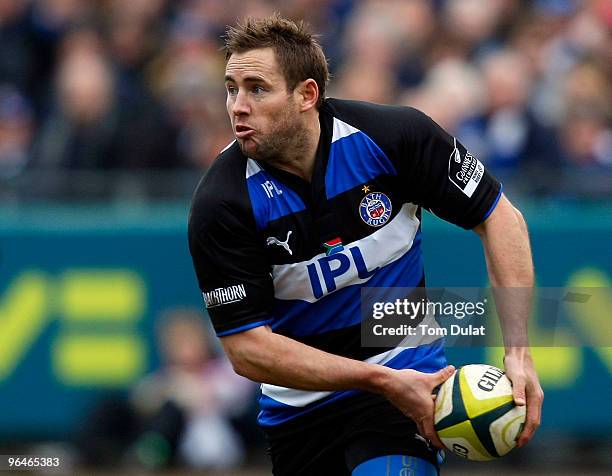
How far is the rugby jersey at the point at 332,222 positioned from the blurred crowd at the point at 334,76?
429 centimetres

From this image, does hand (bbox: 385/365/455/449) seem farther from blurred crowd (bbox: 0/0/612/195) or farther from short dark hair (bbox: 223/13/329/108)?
blurred crowd (bbox: 0/0/612/195)

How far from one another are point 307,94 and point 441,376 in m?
1.39

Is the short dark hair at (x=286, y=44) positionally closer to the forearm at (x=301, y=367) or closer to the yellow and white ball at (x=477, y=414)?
the forearm at (x=301, y=367)

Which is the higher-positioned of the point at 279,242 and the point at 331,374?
the point at 279,242

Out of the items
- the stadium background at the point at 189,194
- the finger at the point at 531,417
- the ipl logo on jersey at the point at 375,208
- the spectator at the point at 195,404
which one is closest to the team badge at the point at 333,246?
the ipl logo on jersey at the point at 375,208

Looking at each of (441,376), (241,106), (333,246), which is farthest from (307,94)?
(441,376)

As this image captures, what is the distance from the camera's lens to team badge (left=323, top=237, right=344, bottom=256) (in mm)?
5926

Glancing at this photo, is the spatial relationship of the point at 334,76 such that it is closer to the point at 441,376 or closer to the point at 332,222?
the point at 332,222

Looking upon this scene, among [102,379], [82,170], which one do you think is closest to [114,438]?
[102,379]

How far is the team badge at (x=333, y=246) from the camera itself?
19.4ft

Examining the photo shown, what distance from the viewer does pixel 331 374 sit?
223 inches

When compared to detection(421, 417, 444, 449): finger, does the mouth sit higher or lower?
higher

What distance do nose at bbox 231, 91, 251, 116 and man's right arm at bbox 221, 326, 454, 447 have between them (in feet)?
3.09

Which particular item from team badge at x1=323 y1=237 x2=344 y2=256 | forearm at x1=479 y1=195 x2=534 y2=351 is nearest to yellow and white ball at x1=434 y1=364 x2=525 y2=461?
forearm at x1=479 y1=195 x2=534 y2=351
